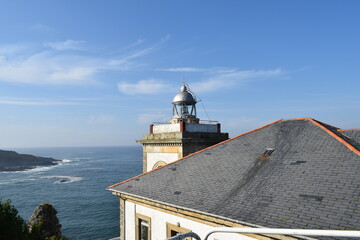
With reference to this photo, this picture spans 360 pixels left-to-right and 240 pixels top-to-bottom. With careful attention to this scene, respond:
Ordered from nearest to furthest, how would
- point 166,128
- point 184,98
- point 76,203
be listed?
point 166,128 < point 184,98 < point 76,203

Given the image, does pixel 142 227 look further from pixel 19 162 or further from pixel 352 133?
pixel 19 162

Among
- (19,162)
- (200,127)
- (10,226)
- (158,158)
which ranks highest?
(200,127)

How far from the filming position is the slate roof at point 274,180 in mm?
7973

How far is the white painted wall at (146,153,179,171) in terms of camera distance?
63.2 ft

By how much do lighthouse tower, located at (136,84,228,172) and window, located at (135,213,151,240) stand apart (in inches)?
246

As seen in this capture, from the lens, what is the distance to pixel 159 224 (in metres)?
12.0

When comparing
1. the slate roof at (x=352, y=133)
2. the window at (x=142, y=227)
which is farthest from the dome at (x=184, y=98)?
the slate roof at (x=352, y=133)

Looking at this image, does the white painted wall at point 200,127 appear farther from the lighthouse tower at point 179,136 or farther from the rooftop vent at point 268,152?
the rooftop vent at point 268,152

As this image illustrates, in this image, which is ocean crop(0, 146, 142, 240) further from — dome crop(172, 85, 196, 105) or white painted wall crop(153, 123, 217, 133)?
dome crop(172, 85, 196, 105)

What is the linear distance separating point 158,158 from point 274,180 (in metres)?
11.9

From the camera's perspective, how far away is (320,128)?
12711 millimetres

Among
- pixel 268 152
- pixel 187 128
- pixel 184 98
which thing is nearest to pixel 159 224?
pixel 268 152

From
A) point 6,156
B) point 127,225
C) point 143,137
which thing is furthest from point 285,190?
point 6,156

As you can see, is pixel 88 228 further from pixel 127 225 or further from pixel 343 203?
pixel 343 203
